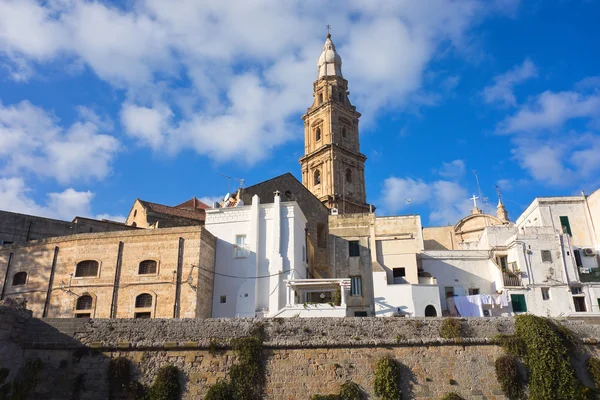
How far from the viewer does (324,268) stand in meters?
35.1

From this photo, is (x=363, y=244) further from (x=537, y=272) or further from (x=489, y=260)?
(x=537, y=272)

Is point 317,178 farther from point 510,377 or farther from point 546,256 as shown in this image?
point 510,377

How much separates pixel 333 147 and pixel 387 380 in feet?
122

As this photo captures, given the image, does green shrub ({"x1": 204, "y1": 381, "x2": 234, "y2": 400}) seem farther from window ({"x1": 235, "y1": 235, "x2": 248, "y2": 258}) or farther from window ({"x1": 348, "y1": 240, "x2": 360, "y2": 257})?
window ({"x1": 348, "y1": 240, "x2": 360, "y2": 257})

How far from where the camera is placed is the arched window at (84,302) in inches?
1051

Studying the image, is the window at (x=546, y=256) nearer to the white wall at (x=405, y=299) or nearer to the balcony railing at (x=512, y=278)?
the balcony railing at (x=512, y=278)

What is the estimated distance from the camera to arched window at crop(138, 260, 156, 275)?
26.7 meters

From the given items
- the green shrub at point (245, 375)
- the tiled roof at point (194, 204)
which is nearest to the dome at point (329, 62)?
the tiled roof at point (194, 204)

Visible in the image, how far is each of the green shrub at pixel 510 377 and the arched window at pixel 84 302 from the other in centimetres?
1968

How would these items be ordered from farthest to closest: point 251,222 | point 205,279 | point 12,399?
point 251,222
point 205,279
point 12,399

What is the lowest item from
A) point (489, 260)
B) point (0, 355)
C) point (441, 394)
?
point (441, 394)

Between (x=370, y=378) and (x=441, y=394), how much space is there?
8.29ft

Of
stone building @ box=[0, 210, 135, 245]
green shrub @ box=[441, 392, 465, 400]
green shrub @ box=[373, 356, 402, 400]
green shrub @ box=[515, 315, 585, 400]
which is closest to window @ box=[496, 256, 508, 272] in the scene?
green shrub @ box=[515, 315, 585, 400]

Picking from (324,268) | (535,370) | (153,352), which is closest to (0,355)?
(153,352)
